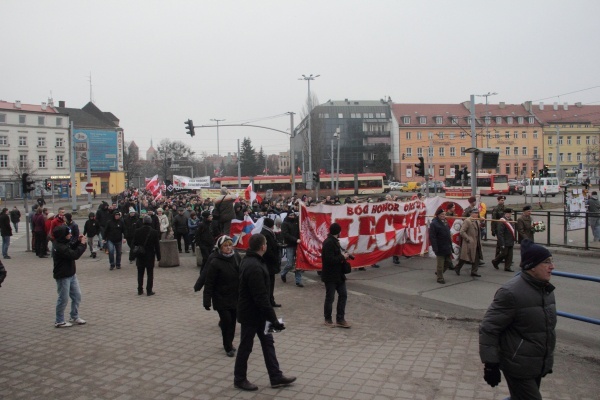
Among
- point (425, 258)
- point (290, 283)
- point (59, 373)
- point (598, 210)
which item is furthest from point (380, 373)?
point (598, 210)

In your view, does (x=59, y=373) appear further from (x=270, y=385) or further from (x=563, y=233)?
(x=563, y=233)

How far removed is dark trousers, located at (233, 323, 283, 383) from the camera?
5445 millimetres

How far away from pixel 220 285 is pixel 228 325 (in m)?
Answer: 0.55

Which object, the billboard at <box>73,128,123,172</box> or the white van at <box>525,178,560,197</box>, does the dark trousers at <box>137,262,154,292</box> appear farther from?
the billboard at <box>73,128,123,172</box>

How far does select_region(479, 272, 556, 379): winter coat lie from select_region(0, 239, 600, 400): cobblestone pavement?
1.73m

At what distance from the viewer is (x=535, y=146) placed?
306 ft

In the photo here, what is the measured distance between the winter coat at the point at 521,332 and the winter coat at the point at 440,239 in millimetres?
8081

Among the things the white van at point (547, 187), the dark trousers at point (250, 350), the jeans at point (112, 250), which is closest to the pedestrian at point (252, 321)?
the dark trousers at point (250, 350)

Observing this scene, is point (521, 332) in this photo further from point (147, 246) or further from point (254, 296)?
point (147, 246)

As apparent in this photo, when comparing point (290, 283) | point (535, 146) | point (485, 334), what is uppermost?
point (535, 146)

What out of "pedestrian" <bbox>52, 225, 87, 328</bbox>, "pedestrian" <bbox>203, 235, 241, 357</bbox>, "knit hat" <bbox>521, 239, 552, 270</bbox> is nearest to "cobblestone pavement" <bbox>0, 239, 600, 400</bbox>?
"pedestrian" <bbox>52, 225, 87, 328</bbox>

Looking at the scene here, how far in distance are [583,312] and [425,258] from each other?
22.1 feet

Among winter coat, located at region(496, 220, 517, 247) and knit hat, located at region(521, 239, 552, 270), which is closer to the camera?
knit hat, located at region(521, 239, 552, 270)

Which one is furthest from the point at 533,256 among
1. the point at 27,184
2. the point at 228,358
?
the point at 27,184
